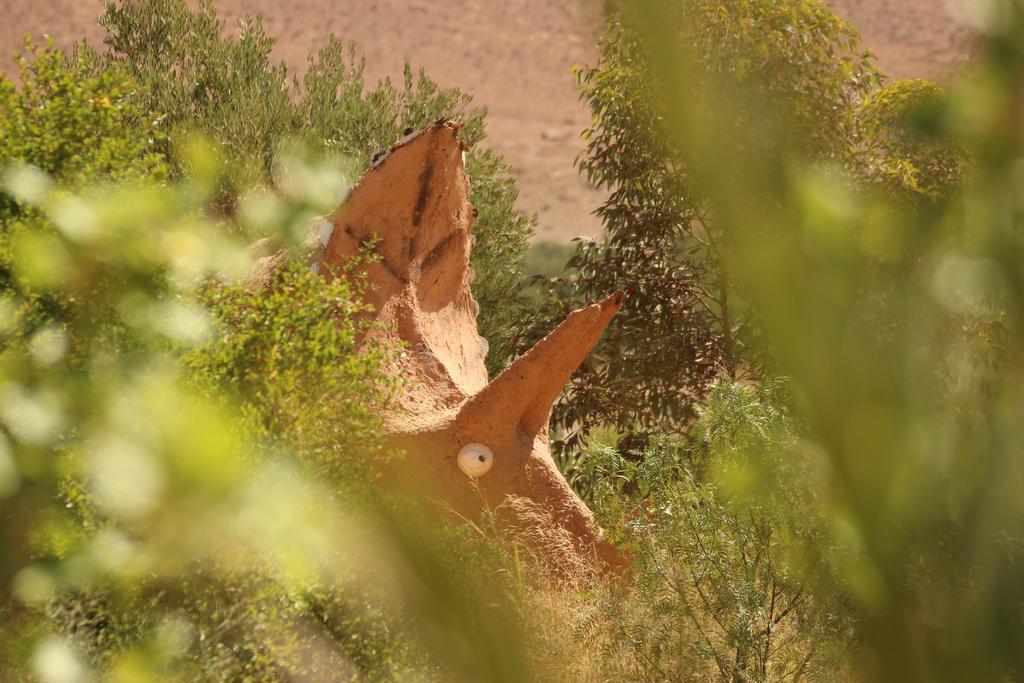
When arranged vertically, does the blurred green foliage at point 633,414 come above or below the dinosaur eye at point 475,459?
below

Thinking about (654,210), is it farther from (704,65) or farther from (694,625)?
(704,65)

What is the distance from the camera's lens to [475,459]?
6699mm

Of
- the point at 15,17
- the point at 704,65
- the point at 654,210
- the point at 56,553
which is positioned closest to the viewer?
the point at 704,65

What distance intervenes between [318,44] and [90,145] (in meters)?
40.8

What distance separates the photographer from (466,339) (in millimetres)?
8164

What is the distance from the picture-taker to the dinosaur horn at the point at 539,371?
661 cm

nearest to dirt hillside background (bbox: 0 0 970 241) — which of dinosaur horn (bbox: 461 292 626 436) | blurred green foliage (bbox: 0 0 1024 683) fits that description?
blurred green foliage (bbox: 0 0 1024 683)

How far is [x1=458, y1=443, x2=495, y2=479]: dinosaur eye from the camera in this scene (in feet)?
22.0

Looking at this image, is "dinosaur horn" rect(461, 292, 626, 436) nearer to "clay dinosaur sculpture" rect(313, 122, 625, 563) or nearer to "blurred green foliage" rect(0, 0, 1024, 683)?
"clay dinosaur sculpture" rect(313, 122, 625, 563)

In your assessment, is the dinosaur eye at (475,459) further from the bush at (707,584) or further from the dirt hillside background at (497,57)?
the dirt hillside background at (497,57)

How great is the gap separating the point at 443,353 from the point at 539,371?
1.07 m

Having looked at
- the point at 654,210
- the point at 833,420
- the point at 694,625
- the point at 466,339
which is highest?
the point at 654,210

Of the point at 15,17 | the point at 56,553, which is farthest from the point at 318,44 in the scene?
the point at 56,553

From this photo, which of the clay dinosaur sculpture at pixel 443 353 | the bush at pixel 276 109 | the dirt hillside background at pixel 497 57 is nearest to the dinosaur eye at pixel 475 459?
the clay dinosaur sculpture at pixel 443 353
